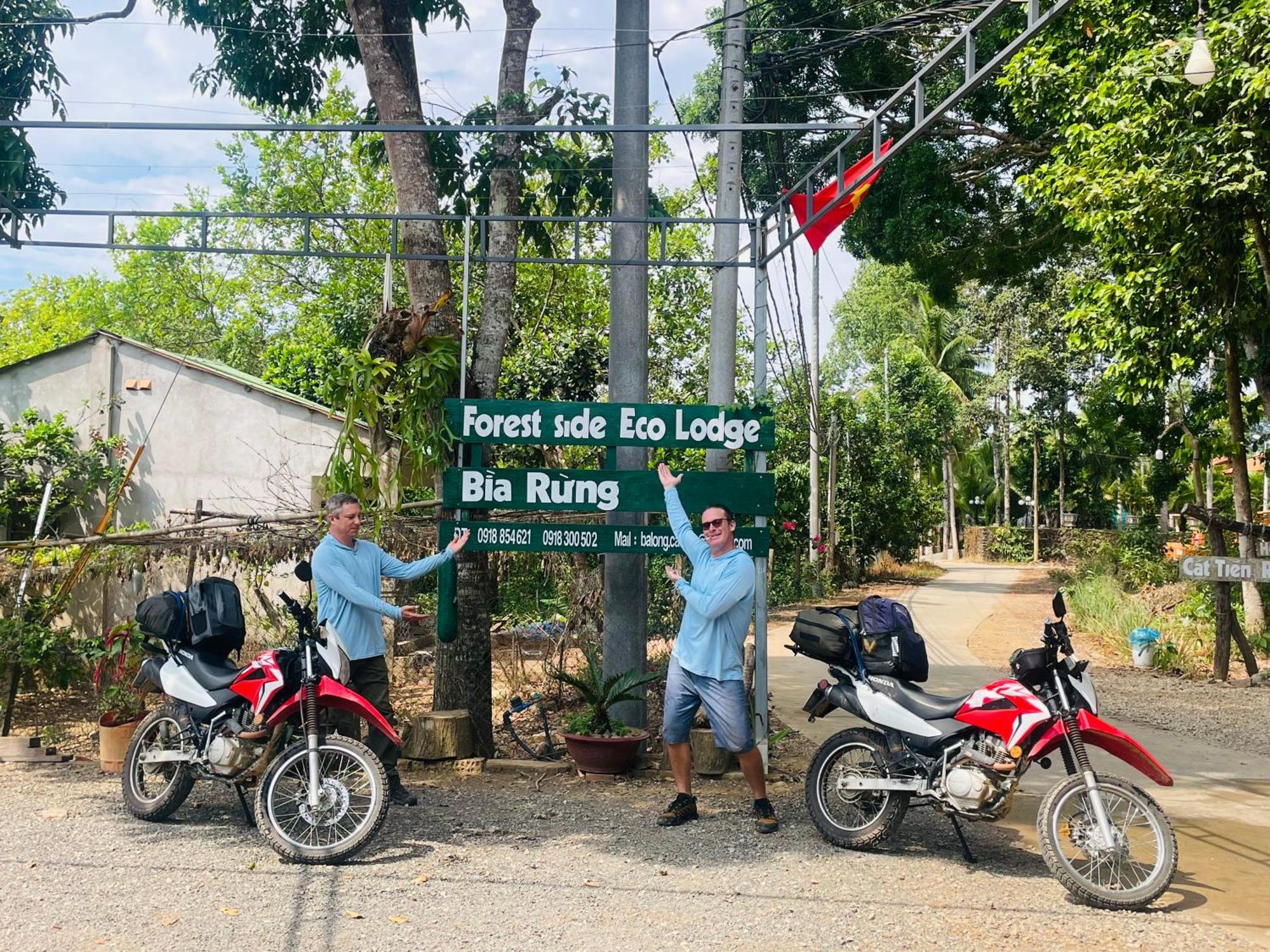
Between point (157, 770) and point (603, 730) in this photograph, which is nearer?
point (157, 770)

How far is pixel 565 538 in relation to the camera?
772cm

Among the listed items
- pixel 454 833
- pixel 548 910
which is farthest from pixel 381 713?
pixel 548 910

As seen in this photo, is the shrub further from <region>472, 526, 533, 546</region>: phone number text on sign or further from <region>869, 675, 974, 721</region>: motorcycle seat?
<region>869, 675, 974, 721</region>: motorcycle seat

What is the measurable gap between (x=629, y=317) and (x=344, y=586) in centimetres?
329

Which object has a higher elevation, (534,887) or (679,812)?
(679,812)

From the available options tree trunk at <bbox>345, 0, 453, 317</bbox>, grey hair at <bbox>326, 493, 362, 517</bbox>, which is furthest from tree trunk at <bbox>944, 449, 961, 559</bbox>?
grey hair at <bbox>326, 493, 362, 517</bbox>

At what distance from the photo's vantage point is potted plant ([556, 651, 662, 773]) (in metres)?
7.57

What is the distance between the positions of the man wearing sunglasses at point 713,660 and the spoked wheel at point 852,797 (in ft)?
1.18

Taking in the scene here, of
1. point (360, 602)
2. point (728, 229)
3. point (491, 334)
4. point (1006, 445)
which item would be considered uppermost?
point (1006, 445)

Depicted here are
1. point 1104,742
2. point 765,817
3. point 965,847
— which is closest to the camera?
point 1104,742

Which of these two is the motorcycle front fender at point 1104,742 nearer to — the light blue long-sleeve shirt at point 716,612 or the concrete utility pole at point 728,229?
the light blue long-sleeve shirt at point 716,612

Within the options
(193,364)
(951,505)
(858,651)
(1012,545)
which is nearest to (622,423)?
(858,651)

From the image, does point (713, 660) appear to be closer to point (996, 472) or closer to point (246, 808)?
point (246, 808)

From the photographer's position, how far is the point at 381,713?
21.7 ft
